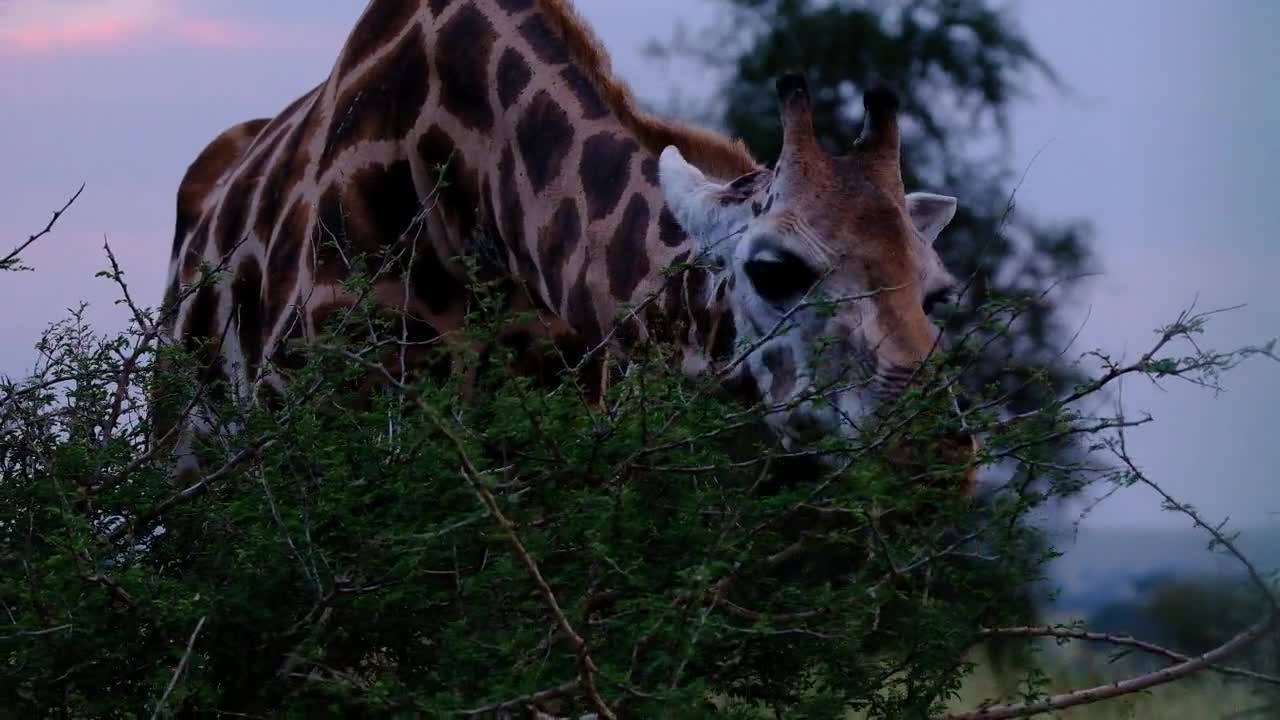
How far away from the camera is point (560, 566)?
2385 millimetres

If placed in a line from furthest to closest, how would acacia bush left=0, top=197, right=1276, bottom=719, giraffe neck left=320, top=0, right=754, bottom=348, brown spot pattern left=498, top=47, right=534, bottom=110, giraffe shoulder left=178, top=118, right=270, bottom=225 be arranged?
giraffe shoulder left=178, top=118, right=270, bottom=225 < brown spot pattern left=498, top=47, right=534, bottom=110 < giraffe neck left=320, top=0, right=754, bottom=348 < acacia bush left=0, top=197, right=1276, bottom=719

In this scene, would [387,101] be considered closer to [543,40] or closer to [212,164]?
[543,40]

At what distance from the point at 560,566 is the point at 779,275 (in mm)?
995

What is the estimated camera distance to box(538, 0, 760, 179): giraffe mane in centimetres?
383

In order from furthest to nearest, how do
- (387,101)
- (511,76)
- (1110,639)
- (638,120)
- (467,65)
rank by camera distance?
(387,101), (467,65), (511,76), (638,120), (1110,639)

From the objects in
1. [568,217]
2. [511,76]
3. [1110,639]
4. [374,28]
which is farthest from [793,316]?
[374,28]

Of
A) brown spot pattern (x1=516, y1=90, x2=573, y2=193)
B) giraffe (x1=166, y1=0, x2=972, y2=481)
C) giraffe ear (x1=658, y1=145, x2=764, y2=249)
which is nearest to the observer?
giraffe (x1=166, y1=0, x2=972, y2=481)

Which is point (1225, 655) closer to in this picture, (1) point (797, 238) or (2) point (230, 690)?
(1) point (797, 238)

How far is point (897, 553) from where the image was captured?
2463 mm

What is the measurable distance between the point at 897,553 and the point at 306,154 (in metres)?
2.87

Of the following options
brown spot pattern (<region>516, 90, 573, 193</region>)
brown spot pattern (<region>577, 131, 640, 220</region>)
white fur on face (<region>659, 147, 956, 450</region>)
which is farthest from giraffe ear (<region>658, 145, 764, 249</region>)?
brown spot pattern (<region>516, 90, 573, 193</region>)

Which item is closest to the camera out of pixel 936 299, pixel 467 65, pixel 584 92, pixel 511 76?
pixel 936 299

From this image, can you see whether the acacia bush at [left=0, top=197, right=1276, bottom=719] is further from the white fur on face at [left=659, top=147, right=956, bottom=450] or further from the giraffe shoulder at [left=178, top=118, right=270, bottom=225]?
Result: the giraffe shoulder at [left=178, top=118, right=270, bottom=225]

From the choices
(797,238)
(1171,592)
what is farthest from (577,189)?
(1171,592)
